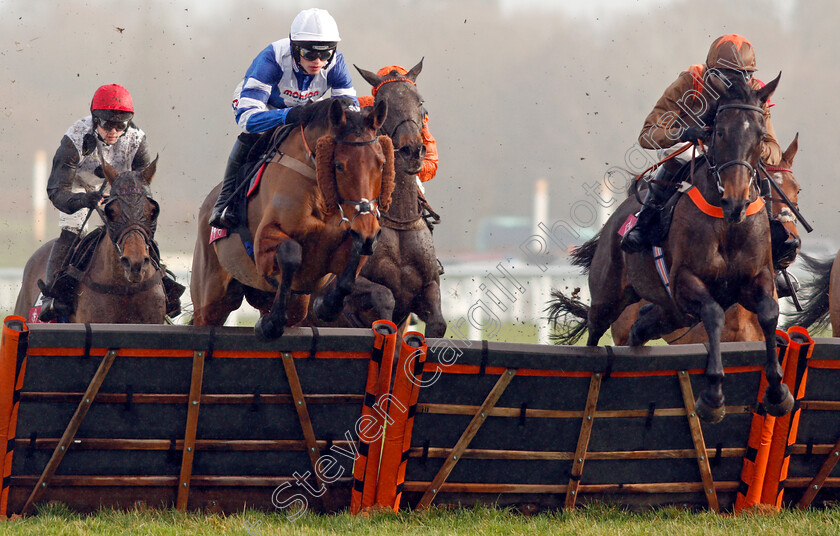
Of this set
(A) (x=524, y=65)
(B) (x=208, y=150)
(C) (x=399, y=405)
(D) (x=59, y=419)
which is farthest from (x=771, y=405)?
(A) (x=524, y=65)

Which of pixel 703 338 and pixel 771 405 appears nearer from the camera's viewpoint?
pixel 771 405

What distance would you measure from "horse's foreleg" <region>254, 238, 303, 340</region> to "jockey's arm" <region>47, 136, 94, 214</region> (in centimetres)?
229

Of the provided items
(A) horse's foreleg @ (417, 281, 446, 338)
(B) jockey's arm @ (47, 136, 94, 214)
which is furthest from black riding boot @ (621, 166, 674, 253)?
(B) jockey's arm @ (47, 136, 94, 214)

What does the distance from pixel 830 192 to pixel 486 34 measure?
12.5 metres

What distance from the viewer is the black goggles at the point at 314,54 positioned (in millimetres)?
5805

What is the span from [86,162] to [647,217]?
3859mm

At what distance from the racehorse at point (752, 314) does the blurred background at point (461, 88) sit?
17675mm

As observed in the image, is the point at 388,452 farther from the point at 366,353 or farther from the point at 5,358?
the point at 5,358

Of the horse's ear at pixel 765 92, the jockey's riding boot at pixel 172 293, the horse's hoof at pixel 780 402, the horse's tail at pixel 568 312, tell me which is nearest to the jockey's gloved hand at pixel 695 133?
the horse's ear at pixel 765 92

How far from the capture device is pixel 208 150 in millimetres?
29984

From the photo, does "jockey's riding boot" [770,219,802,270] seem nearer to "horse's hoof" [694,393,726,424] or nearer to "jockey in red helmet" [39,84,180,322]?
"horse's hoof" [694,393,726,424]

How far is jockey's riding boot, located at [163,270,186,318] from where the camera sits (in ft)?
24.0

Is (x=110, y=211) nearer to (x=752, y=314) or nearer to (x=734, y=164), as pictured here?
(x=734, y=164)

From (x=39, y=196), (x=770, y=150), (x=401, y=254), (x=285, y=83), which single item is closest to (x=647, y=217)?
(x=770, y=150)
